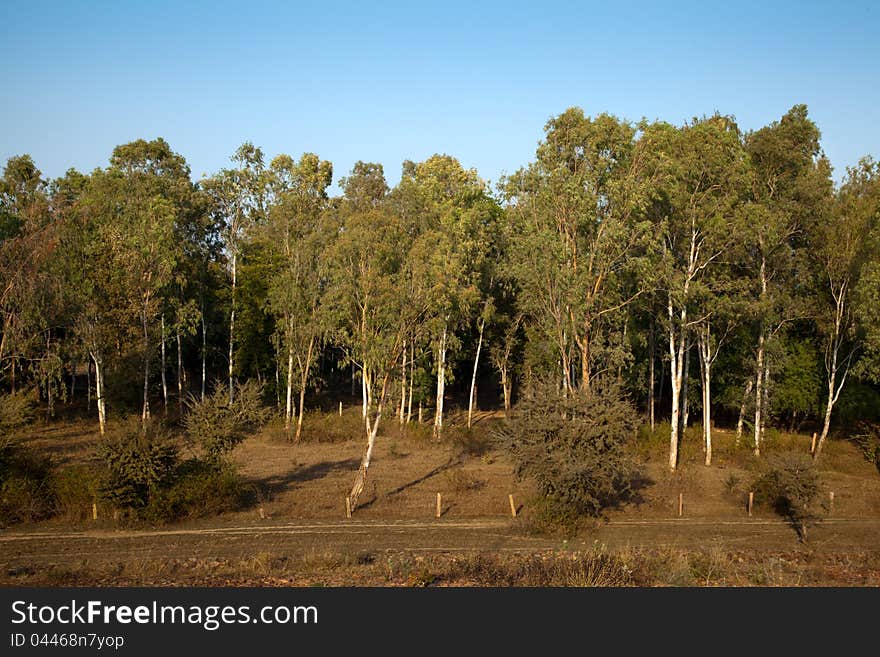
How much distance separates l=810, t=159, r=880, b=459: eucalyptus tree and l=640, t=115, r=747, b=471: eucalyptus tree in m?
6.58

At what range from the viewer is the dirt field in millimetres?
17391

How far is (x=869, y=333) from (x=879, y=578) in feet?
65.1

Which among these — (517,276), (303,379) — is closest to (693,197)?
(517,276)

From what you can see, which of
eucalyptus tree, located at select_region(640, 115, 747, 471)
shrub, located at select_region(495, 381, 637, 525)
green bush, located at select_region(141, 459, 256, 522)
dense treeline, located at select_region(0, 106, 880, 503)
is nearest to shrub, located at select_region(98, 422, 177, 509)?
green bush, located at select_region(141, 459, 256, 522)

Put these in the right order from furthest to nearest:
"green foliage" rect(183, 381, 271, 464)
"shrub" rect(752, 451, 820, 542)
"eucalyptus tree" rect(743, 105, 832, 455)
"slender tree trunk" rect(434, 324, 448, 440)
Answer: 1. "slender tree trunk" rect(434, 324, 448, 440)
2. "eucalyptus tree" rect(743, 105, 832, 455)
3. "green foliage" rect(183, 381, 271, 464)
4. "shrub" rect(752, 451, 820, 542)

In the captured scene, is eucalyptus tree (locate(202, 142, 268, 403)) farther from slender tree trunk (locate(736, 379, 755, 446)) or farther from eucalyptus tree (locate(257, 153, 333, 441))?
slender tree trunk (locate(736, 379, 755, 446))

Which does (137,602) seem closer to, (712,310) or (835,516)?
(835,516)

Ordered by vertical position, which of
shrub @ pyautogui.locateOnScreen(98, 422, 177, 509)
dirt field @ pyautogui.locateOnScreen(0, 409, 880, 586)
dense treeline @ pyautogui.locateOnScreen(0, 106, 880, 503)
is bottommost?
dirt field @ pyautogui.locateOnScreen(0, 409, 880, 586)

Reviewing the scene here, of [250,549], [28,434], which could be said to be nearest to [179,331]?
[28,434]

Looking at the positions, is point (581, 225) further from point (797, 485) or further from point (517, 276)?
point (797, 485)

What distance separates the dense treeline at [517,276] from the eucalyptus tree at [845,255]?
0.56 feet

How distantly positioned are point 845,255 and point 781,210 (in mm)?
4247

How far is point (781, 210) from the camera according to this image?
119ft

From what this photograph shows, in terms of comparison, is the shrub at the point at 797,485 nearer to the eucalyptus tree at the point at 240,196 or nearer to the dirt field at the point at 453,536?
the dirt field at the point at 453,536
